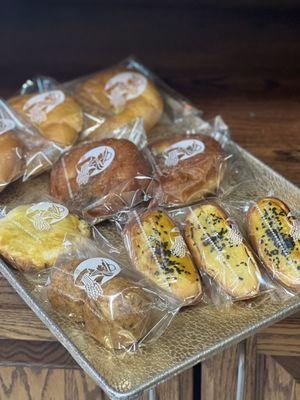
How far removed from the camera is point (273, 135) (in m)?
1.09

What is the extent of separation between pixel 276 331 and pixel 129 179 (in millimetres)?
256

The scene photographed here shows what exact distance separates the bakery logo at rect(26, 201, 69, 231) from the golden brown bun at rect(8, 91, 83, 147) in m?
0.17

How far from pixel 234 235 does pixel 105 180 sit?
19 centimetres

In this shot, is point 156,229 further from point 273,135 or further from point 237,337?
point 273,135

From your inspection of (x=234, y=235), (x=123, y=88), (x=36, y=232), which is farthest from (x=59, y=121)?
(x=234, y=235)

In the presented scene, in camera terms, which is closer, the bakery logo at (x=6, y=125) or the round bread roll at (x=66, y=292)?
the round bread roll at (x=66, y=292)

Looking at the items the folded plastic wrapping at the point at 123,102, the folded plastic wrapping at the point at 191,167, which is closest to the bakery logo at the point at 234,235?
the folded plastic wrapping at the point at 191,167

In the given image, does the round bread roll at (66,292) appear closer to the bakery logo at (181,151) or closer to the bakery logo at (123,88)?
the bakery logo at (181,151)

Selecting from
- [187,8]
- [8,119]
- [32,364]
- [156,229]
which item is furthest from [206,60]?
[32,364]

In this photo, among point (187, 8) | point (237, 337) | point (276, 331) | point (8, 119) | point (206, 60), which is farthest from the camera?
point (187, 8)

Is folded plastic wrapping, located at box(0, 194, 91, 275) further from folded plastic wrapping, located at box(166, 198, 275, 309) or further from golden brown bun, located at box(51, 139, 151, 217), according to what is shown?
folded plastic wrapping, located at box(166, 198, 275, 309)

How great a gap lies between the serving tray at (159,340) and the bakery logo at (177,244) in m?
0.06

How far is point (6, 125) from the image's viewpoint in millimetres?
1023

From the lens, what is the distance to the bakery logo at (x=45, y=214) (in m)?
0.86
